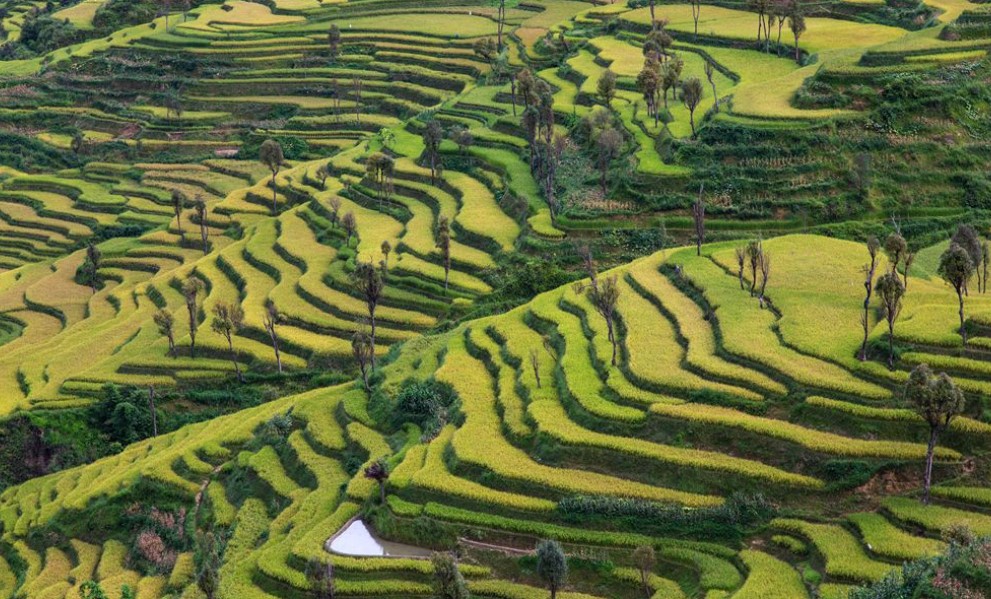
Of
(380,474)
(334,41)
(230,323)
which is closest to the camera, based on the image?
(380,474)

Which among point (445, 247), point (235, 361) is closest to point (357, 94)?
point (445, 247)

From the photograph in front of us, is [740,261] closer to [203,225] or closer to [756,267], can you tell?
[756,267]

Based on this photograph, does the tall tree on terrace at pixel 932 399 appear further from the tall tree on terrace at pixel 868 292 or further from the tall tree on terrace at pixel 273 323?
the tall tree on terrace at pixel 273 323

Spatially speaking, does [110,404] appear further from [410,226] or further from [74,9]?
[74,9]

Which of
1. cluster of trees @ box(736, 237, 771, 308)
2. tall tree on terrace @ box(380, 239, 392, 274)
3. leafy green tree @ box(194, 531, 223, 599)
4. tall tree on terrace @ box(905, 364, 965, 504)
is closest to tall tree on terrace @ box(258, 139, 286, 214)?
tall tree on terrace @ box(380, 239, 392, 274)

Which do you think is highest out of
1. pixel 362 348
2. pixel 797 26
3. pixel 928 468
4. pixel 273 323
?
pixel 797 26

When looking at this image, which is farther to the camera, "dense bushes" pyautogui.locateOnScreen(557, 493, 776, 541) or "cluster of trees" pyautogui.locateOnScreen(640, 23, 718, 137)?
"cluster of trees" pyautogui.locateOnScreen(640, 23, 718, 137)

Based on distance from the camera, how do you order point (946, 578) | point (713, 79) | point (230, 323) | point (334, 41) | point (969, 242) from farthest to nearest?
point (334, 41)
point (713, 79)
point (230, 323)
point (969, 242)
point (946, 578)

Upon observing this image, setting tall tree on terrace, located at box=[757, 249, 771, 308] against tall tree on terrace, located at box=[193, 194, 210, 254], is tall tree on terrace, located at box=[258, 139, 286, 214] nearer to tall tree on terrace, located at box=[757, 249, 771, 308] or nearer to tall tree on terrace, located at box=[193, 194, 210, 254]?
tall tree on terrace, located at box=[193, 194, 210, 254]
